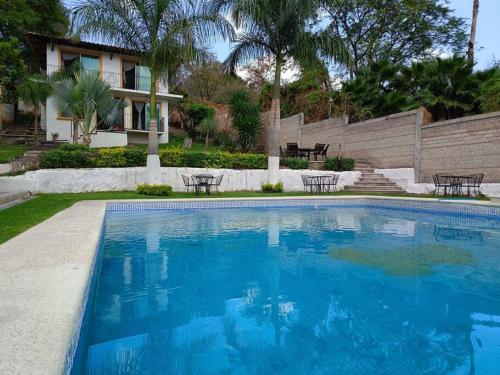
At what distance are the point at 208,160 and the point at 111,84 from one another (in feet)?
37.3

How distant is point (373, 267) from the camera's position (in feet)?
15.2

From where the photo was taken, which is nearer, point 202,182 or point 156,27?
point 156,27

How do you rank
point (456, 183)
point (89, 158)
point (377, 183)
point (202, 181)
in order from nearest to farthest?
point (456, 183) < point (89, 158) < point (202, 181) < point (377, 183)

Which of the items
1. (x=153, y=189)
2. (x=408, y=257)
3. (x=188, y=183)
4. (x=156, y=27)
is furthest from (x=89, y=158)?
(x=408, y=257)

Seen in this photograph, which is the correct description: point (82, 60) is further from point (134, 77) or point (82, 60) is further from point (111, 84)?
point (134, 77)

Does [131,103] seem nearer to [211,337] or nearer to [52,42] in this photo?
[52,42]

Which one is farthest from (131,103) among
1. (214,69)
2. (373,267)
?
(373,267)

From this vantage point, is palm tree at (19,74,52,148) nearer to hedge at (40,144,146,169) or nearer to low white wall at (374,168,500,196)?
hedge at (40,144,146,169)

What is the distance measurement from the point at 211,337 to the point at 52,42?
2250 centimetres

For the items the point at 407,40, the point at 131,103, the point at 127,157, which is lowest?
the point at 127,157

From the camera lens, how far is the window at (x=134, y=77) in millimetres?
22708

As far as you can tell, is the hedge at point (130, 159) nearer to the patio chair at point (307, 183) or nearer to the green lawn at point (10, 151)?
the patio chair at point (307, 183)

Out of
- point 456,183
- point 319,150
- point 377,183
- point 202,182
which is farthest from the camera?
point 319,150

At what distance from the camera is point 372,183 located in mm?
15812
